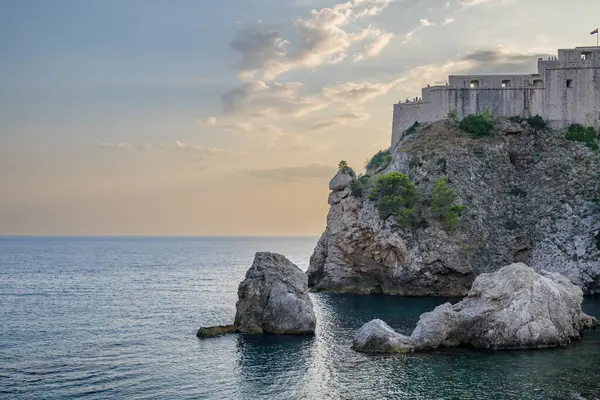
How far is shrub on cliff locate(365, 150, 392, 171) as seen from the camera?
8700cm

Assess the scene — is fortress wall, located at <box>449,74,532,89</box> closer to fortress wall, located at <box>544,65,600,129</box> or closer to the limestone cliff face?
fortress wall, located at <box>544,65,600,129</box>

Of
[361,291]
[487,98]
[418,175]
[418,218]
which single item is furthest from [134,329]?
[487,98]

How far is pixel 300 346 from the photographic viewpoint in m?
45.1

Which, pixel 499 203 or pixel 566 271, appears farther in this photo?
pixel 499 203

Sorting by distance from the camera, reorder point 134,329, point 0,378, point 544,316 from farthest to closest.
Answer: point 134,329 → point 544,316 → point 0,378

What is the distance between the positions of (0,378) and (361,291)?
4644cm

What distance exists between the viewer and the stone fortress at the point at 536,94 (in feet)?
269

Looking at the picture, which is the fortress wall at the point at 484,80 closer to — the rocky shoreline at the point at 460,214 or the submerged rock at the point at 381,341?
the rocky shoreline at the point at 460,214

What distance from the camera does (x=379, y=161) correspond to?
92.4 m

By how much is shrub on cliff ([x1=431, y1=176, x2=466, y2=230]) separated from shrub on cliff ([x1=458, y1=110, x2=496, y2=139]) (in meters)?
12.3

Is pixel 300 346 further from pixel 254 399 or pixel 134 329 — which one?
pixel 134 329

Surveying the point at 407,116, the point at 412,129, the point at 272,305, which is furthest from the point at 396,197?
the point at 272,305

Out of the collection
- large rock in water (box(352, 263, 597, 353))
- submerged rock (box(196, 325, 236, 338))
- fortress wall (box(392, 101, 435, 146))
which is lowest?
submerged rock (box(196, 325, 236, 338))

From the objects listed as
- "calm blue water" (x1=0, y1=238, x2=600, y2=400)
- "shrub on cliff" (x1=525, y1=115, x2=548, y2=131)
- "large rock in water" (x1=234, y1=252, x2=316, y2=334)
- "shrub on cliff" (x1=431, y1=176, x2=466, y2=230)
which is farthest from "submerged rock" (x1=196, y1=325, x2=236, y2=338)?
"shrub on cliff" (x1=525, y1=115, x2=548, y2=131)
